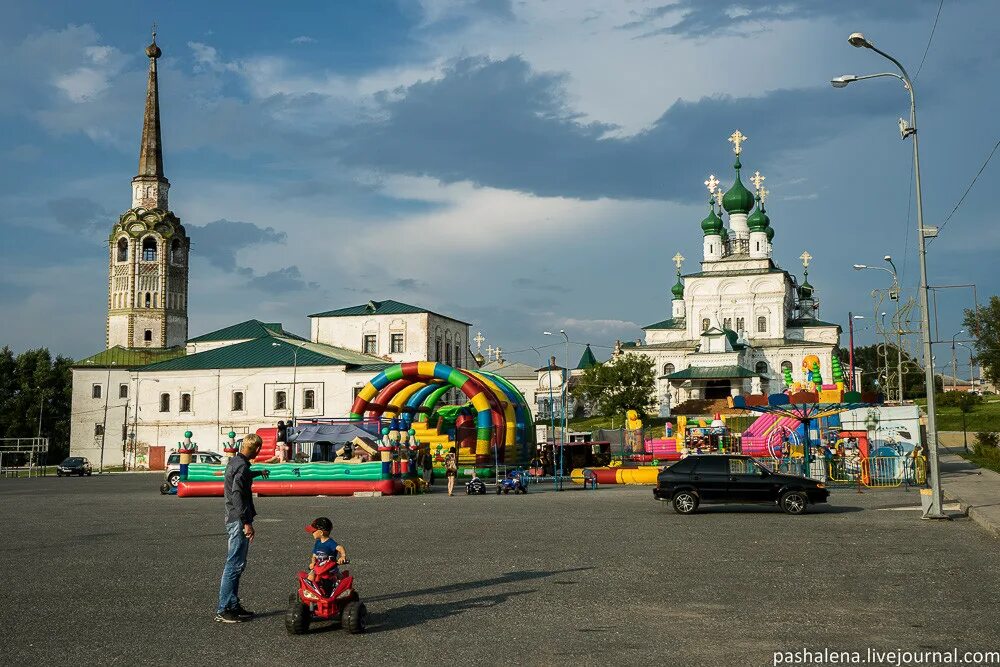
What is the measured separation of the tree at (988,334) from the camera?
82.8 metres

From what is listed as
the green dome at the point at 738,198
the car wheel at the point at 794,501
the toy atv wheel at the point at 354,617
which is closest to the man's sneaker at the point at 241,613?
the toy atv wheel at the point at 354,617

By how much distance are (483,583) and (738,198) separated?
92459mm

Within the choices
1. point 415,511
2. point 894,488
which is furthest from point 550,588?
point 894,488

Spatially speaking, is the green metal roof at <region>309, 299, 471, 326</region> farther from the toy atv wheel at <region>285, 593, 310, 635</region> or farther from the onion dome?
the toy atv wheel at <region>285, 593, 310, 635</region>

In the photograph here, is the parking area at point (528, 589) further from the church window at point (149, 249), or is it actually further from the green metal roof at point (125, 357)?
the church window at point (149, 249)

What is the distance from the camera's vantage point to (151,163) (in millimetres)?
96625

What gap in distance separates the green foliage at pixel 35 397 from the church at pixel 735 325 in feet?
168

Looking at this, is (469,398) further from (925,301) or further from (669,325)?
(669,325)

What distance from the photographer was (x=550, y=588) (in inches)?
467

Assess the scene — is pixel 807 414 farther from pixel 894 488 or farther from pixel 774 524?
pixel 774 524

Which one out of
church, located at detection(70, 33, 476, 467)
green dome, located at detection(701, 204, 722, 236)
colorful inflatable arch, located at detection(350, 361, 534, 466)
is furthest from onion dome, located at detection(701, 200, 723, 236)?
colorful inflatable arch, located at detection(350, 361, 534, 466)

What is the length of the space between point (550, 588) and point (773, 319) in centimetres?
8708

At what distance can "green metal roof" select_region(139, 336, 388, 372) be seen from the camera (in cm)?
7062

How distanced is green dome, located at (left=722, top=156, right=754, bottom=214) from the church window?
55.7 meters
